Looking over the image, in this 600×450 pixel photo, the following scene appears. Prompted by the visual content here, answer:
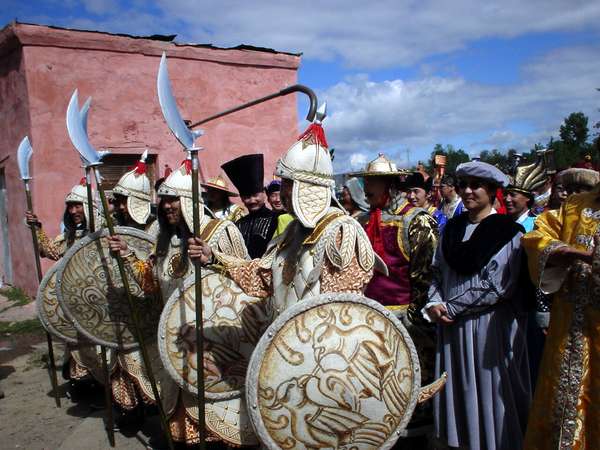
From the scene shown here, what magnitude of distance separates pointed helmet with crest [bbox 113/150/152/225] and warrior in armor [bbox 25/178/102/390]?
0.62 metres

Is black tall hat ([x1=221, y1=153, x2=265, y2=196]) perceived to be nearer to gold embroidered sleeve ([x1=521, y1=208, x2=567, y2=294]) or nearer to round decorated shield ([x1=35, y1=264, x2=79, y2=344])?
round decorated shield ([x1=35, y1=264, x2=79, y2=344])

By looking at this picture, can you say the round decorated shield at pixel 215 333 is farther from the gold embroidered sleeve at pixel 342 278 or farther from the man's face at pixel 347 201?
the man's face at pixel 347 201

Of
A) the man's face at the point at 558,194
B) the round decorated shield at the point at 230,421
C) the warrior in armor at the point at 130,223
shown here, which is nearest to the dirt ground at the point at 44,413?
the warrior in armor at the point at 130,223

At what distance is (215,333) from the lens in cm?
332

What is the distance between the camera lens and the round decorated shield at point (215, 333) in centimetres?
325

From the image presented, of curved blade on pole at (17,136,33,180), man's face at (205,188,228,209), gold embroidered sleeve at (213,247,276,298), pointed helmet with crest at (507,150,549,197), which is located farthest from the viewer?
man's face at (205,188,228,209)

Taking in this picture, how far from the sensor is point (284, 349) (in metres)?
2.32

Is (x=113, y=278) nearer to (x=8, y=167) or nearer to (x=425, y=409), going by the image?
(x=425, y=409)

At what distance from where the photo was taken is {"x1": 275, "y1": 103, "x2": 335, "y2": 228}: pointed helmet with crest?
105 inches

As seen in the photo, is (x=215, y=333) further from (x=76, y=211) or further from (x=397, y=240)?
(x=76, y=211)

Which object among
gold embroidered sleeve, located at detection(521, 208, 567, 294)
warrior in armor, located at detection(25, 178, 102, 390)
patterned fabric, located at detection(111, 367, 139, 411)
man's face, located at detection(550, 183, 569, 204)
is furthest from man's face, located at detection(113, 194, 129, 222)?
man's face, located at detection(550, 183, 569, 204)

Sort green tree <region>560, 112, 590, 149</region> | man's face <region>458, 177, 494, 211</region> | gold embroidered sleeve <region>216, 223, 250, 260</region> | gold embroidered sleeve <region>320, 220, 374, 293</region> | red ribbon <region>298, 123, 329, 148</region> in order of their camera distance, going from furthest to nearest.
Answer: green tree <region>560, 112, 590, 149</region>, gold embroidered sleeve <region>216, 223, 250, 260</region>, man's face <region>458, 177, 494, 211</region>, red ribbon <region>298, 123, 329, 148</region>, gold embroidered sleeve <region>320, 220, 374, 293</region>

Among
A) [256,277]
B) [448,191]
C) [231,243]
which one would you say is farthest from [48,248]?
[448,191]

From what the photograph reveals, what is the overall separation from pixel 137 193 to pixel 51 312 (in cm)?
131
